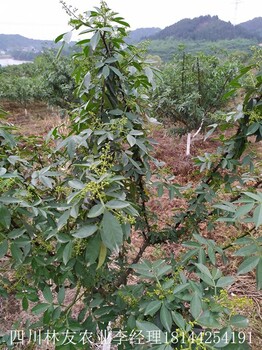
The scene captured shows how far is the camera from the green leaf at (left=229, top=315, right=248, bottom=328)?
653 mm

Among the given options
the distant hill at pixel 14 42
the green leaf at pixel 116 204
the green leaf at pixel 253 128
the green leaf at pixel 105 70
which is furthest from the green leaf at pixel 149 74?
the distant hill at pixel 14 42

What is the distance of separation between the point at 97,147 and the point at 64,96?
21.3 ft

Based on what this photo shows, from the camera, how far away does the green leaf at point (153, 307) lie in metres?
0.71

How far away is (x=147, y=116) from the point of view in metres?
1.09

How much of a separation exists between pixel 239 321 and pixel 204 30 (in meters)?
41.3

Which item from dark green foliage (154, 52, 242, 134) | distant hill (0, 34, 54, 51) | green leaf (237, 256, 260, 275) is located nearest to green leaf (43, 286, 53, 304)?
green leaf (237, 256, 260, 275)

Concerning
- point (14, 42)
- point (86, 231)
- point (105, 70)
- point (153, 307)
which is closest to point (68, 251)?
point (86, 231)

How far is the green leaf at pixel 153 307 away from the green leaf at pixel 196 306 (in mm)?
90

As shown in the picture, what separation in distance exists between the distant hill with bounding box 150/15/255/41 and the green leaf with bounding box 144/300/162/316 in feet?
122

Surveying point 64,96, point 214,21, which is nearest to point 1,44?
point 214,21

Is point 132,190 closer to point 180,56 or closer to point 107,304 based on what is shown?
point 107,304

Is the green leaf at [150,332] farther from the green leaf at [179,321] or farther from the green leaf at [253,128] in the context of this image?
the green leaf at [253,128]

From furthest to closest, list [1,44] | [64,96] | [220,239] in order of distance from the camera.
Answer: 1. [1,44]
2. [64,96]
3. [220,239]

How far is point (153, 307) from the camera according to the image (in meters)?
0.71
